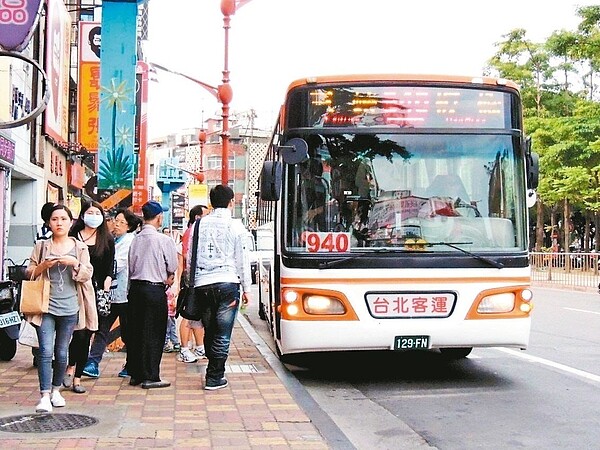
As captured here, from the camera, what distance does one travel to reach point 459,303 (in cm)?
859

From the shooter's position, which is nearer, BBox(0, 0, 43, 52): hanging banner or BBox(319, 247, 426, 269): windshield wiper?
BBox(319, 247, 426, 269): windshield wiper

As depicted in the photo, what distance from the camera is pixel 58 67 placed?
21.1 m

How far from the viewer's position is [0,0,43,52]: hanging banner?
442 inches

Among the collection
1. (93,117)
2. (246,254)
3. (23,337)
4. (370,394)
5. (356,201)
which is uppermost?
(93,117)

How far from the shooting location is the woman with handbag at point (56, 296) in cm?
688

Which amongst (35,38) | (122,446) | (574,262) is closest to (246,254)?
(122,446)

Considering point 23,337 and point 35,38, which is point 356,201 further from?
point 35,38

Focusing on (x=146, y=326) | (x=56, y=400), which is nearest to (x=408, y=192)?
(x=146, y=326)

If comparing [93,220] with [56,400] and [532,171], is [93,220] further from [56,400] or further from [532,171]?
[532,171]

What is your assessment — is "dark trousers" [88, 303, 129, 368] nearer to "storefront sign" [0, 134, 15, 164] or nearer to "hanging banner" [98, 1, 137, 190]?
"hanging banner" [98, 1, 137, 190]

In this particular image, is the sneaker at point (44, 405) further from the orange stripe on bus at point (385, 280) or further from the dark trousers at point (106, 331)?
the orange stripe on bus at point (385, 280)

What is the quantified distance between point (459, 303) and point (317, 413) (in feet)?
7.53

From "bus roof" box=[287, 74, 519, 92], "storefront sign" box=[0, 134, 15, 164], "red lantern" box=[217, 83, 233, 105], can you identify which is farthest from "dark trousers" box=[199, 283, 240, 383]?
"red lantern" box=[217, 83, 233, 105]

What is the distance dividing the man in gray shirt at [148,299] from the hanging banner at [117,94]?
6.71 metres
